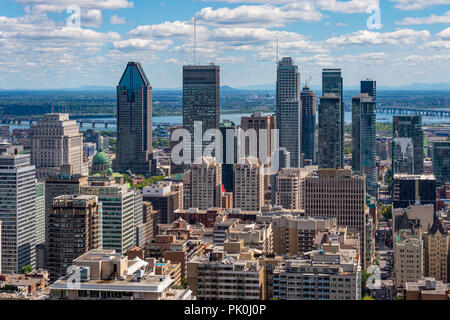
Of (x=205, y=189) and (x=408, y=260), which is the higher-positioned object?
(x=205, y=189)

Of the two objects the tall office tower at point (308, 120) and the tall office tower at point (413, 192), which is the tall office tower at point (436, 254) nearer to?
the tall office tower at point (413, 192)

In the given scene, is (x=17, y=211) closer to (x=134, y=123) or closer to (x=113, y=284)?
(x=113, y=284)

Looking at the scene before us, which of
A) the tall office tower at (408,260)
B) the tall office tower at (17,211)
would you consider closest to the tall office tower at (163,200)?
the tall office tower at (17,211)

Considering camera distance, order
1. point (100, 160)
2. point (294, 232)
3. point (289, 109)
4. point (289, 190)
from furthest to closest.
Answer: point (289, 109) < point (100, 160) < point (289, 190) < point (294, 232)

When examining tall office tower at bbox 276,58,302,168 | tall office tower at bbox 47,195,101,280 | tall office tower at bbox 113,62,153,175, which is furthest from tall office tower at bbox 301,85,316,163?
tall office tower at bbox 47,195,101,280

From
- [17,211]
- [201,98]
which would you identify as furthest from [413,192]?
[201,98]
